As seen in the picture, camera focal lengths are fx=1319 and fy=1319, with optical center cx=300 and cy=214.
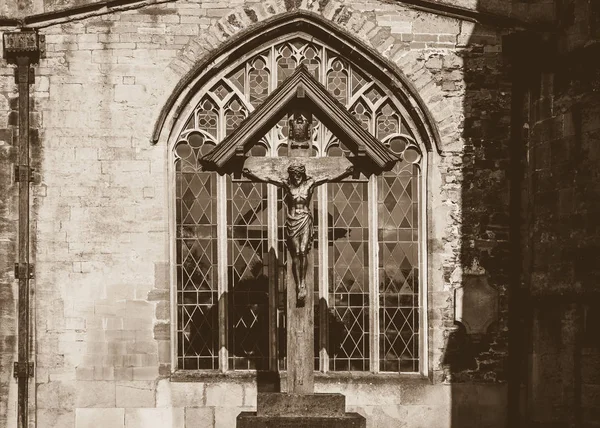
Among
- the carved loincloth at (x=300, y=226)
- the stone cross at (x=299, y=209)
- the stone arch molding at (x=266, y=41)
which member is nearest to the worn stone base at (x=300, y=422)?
the stone cross at (x=299, y=209)

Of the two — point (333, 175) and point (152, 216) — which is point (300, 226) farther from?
point (152, 216)

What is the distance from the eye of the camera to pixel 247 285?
15.0 meters

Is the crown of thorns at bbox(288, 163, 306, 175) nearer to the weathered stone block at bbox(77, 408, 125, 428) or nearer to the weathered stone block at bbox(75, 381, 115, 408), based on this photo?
the weathered stone block at bbox(75, 381, 115, 408)

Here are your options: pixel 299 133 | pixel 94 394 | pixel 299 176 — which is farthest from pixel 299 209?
pixel 94 394

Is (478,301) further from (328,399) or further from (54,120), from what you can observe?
(54,120)

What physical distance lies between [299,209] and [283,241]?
8.74 ft

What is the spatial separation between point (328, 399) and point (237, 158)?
7.79 ft

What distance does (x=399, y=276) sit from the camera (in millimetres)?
15078

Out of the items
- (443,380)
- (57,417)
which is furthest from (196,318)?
(443,380)

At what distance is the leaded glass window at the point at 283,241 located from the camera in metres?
14.9

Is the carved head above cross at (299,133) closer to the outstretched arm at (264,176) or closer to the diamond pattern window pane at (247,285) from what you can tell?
the outstretched arm at (264,176)

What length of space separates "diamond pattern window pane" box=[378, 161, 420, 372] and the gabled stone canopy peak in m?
2.81

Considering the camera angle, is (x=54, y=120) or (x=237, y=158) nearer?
(x=237, y=158)

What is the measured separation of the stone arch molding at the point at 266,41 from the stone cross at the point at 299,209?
2811 mm
